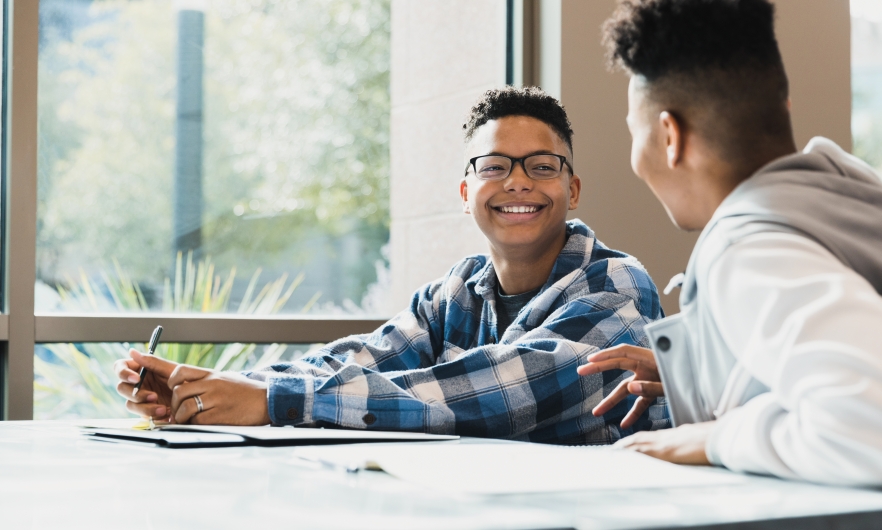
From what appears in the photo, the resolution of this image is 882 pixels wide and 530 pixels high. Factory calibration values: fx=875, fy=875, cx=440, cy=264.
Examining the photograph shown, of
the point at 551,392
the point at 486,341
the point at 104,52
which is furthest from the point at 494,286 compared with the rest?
the point at 104,52

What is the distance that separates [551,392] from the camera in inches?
56.4

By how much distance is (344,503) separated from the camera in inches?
28.3

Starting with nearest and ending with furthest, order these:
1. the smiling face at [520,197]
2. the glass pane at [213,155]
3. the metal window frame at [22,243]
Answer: the smiling face at [520,197]
the metal window frame at [22,243]
the glass pane at [213,155]

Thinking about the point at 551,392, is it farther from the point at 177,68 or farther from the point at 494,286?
the point at 177,68

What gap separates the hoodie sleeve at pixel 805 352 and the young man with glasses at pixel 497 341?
590 mm

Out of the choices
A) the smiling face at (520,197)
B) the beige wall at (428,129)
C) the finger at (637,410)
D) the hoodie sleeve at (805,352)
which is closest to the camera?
the hoodie sleeve at (805,352)

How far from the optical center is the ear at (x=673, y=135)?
3.31 feet

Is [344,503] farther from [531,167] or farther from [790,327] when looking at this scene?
[531,167]

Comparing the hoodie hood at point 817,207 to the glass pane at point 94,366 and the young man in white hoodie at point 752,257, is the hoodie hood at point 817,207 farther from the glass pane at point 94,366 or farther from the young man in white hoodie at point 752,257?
the glass pane at point 94,366

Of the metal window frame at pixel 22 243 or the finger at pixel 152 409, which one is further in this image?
the metal window frame at pixel 22 243

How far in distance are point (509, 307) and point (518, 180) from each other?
274 mm

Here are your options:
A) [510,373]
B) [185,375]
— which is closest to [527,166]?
[510,373]

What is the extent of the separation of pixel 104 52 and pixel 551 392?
5.92ft

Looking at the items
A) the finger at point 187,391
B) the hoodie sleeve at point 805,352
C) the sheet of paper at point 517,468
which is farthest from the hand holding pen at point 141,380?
the hoodie sleeve at point 805,352
